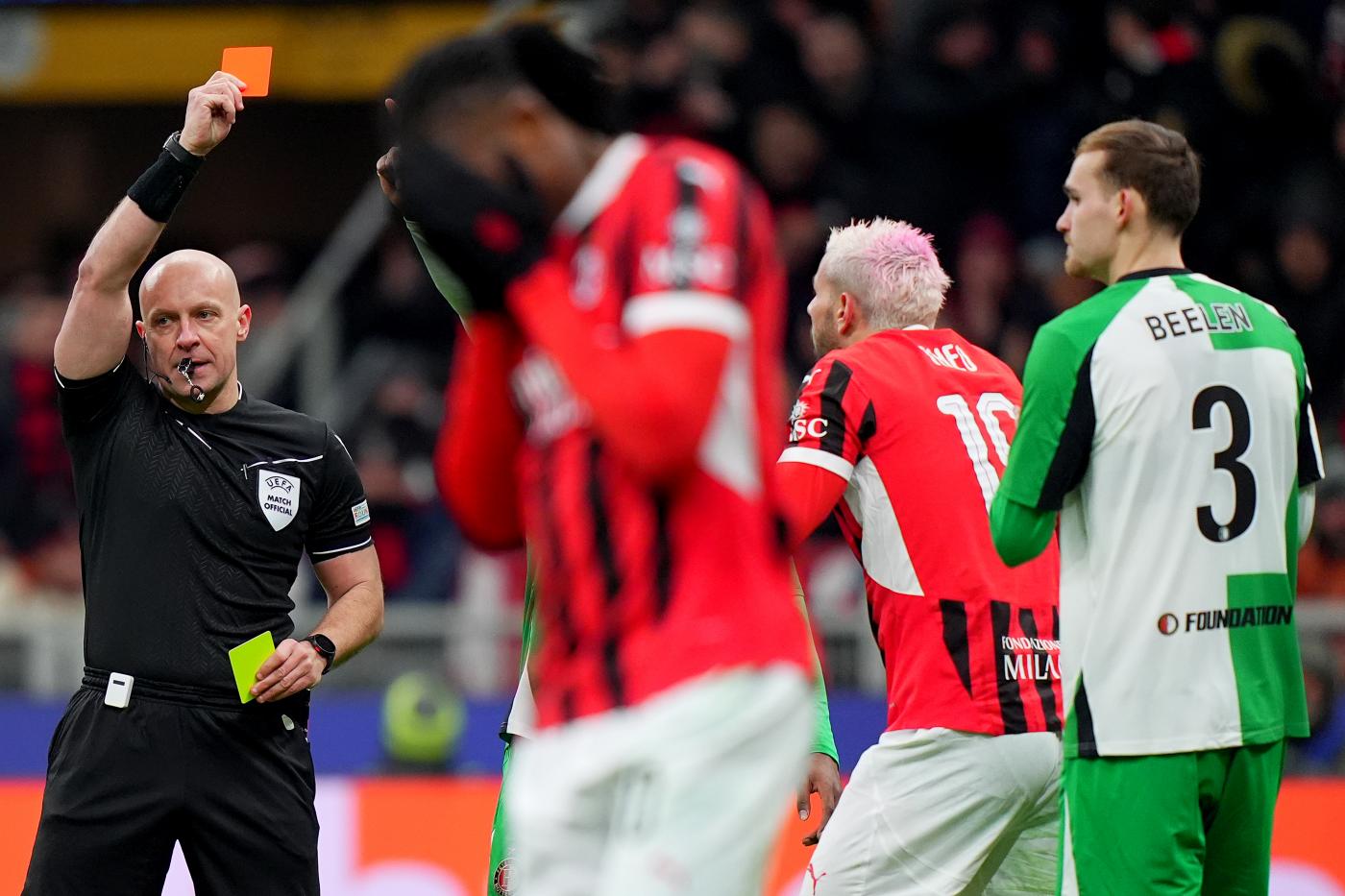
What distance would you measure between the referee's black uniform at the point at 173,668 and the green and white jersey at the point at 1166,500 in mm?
1994

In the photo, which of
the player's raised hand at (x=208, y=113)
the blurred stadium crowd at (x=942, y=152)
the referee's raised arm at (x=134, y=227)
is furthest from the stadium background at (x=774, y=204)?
the player's raised hand at (x=208, y=113)

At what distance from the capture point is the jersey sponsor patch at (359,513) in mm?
5232

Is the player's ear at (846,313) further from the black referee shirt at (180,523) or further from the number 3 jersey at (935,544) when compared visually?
the black referee shirt at (180,523)

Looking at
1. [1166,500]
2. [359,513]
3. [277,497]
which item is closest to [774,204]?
[359,513]

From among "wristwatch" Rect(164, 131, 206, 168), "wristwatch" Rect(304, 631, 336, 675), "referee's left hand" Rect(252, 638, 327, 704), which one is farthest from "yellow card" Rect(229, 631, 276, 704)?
"wristwatch" Rect(164, 131, 206, 168)

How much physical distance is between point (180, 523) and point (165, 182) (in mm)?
860

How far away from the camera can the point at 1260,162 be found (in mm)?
11234

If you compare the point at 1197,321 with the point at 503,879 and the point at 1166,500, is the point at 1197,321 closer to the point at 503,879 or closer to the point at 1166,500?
the point at 1166,500

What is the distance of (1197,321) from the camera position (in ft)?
13.7

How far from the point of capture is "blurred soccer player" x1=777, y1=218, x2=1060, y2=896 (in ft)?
15.6

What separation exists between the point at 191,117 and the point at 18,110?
11.9 m

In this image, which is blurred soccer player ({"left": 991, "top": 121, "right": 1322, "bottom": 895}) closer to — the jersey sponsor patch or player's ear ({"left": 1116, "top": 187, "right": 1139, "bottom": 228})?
player's ear ({"left": 1116, "top": 187, "right": 1139, "bottom": 228})

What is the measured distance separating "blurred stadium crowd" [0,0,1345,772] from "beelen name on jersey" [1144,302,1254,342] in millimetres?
6414

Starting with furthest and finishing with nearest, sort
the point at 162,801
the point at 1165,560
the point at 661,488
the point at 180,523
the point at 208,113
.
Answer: the point at 180,523 < the point at 162,801 < the point at 208,113 < the point at 1165,560 < the point at 661,488
